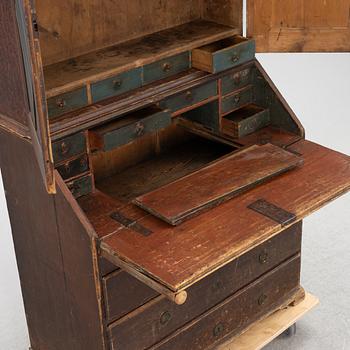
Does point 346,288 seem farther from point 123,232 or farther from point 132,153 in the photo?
point 123,232

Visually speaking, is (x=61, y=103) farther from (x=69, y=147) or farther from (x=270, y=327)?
(x=270, y=327)

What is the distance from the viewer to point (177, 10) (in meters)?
3.61

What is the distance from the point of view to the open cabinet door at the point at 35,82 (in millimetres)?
2355

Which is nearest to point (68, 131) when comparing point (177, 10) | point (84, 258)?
point (84, 258)

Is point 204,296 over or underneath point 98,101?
underneath

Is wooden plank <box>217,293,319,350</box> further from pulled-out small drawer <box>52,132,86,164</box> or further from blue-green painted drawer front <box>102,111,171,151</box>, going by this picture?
pulled-out small drawer <box>52,132,86,164</box>

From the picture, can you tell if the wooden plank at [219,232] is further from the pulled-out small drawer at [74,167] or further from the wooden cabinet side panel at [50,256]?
the pulled-out small drawer at [74,167]

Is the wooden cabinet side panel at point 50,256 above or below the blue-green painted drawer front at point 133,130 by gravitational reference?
below

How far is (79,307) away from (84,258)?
269 mm

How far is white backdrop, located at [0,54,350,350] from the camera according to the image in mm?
3959

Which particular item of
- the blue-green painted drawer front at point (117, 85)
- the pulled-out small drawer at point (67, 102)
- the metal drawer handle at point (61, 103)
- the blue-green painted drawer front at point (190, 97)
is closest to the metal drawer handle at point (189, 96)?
the blue-green painted drawer front at point (190, 97)

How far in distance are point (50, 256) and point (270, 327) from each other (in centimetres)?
114

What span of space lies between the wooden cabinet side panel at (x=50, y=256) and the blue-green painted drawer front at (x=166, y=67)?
59 cm

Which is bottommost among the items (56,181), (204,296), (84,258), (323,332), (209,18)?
(323,332)
